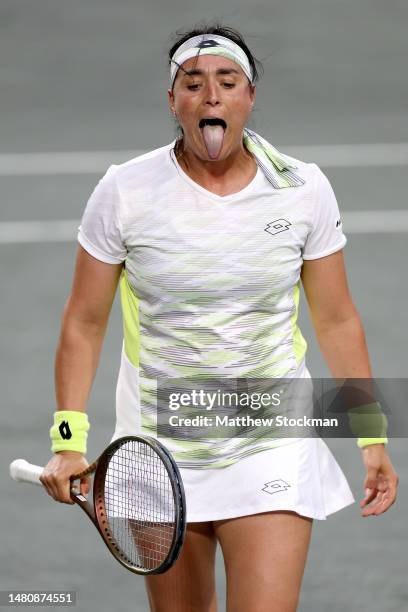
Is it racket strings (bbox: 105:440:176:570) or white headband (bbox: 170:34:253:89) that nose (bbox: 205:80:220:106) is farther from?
racket strings (bbox: 105:440:176:570)

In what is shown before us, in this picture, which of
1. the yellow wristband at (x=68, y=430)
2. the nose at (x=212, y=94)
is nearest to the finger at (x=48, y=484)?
the yellow wristband at (x=68, y=430)

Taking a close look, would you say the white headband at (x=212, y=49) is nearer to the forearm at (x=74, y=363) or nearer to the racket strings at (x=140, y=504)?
the forearm at (x=74, y=363)

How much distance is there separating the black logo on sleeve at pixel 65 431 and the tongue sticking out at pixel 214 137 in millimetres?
935

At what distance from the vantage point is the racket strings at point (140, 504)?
4.62 meters

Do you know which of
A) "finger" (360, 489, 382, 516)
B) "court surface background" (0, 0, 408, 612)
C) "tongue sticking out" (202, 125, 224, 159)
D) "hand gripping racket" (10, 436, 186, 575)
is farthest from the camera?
"court surface background" (0, 0, 408, 612)

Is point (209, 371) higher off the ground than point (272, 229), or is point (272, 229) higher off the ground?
point (272, 229)

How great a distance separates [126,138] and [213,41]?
982 centimetres

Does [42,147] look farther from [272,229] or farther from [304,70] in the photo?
[272,229]

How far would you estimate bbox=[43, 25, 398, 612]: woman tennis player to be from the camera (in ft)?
15.5

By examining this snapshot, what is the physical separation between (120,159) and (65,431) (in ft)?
30.3

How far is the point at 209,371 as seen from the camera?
474cm

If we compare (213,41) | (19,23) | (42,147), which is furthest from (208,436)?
(19,23)

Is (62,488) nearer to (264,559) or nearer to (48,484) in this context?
(48,484)

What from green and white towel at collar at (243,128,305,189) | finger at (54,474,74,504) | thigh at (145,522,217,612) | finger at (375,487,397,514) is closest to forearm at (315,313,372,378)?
finger at (375,487,397,514)
